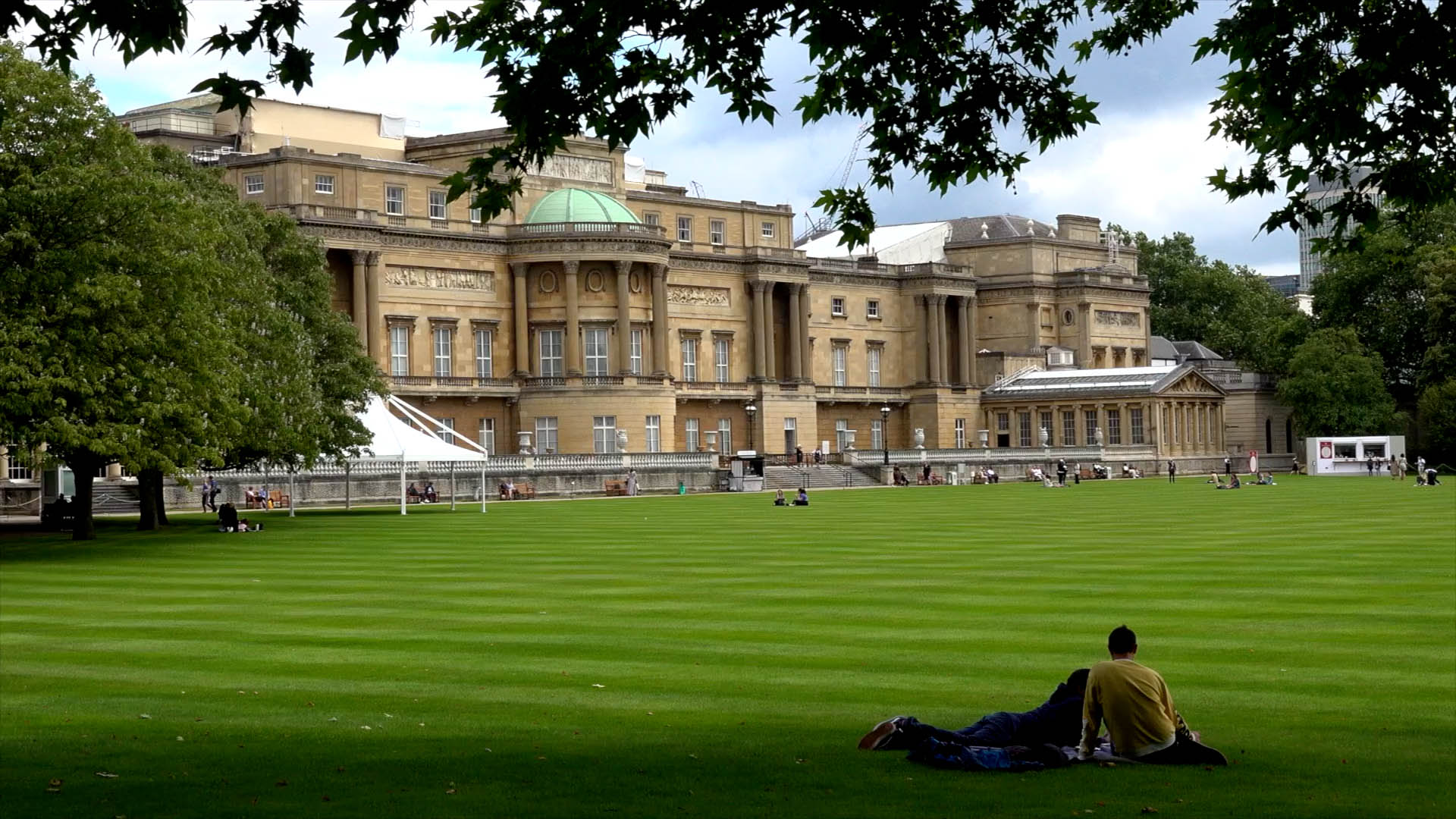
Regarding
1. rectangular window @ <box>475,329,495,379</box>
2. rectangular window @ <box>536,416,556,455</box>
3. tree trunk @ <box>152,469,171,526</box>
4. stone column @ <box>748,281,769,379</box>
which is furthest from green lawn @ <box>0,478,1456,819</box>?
stone column @ <box>748,281,769,379</box>

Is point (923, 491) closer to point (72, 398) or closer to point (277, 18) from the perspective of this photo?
point (72, 398)

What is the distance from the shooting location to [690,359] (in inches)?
4766

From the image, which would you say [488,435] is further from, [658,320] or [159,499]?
[159,499]

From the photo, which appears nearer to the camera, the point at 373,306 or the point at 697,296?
the point at 373,306

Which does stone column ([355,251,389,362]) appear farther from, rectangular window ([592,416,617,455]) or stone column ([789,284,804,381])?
stone column ([789,284,804,381])

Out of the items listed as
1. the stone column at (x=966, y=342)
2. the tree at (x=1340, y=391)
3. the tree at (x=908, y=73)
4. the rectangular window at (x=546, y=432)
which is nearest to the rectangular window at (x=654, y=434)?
the rectangular window at (x=546, y=432)

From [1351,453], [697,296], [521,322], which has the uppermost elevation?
[697,296]

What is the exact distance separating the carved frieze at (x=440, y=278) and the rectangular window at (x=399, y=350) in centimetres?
250

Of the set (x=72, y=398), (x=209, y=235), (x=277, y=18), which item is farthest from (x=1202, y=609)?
(x=209, y=235)

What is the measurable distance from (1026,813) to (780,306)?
11421 cm

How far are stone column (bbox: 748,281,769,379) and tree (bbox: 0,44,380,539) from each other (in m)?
69.3

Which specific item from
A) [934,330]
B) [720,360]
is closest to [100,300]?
[720,360]

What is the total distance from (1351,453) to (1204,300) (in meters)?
55.0

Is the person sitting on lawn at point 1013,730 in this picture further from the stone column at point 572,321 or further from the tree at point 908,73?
the stone column at point 572,321
